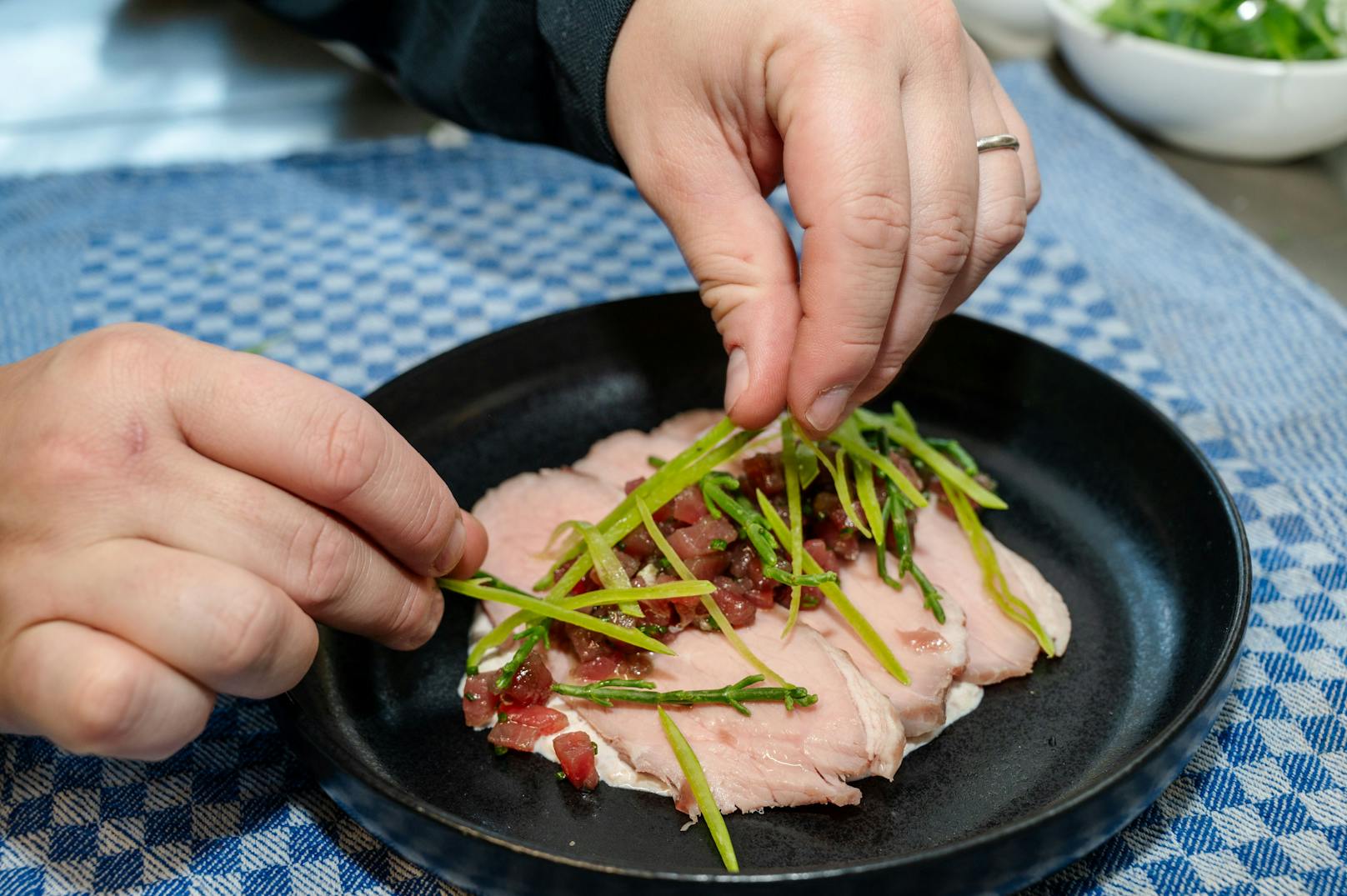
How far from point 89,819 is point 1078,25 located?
366 centimetres

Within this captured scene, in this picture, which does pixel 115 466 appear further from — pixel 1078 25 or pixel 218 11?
pixel 218 11

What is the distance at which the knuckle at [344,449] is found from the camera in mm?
1469

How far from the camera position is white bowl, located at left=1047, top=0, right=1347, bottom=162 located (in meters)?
3.25

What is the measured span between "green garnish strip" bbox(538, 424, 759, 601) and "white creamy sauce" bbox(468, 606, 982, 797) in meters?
0.15

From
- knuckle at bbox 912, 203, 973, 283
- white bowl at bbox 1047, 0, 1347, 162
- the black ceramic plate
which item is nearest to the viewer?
the black ceramic plate

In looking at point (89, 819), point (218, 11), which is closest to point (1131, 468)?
point (89, 819)

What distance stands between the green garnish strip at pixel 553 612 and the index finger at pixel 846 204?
0.54 m

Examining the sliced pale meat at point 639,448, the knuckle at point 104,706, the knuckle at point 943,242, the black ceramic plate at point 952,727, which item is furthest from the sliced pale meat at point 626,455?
the knuckle at point 104,706

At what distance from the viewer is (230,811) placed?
5.46ft

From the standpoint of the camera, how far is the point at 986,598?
2006mm

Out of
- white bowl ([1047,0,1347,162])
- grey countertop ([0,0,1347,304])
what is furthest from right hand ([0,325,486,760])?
white bowl ([1047,0,1347,162])

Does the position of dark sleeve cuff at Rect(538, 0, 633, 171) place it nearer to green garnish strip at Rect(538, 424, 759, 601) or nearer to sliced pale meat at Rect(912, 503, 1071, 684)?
green garnish strip at Rect(538, 424, 759, 601)

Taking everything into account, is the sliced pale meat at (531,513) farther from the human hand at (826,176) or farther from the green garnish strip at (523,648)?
the human hand at (826,176)

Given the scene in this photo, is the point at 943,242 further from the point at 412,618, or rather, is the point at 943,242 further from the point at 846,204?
the point at 412,618
